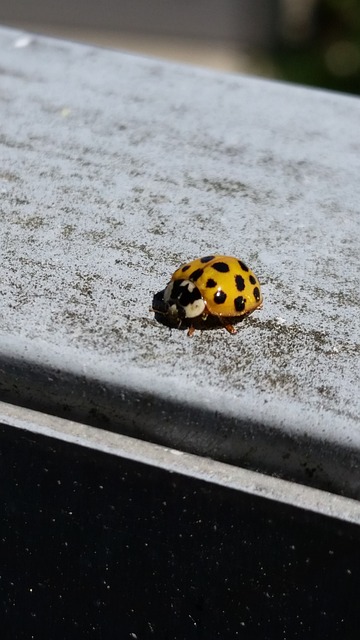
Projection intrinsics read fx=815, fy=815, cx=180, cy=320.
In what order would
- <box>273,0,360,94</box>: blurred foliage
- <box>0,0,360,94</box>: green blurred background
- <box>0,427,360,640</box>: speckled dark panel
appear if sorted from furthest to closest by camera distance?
<box>0,0,360,94</box>: green blurred background → <box>273,0,360,94</box>: blurred foliage → <box>0,427,360,640</box>: speckled dark panel

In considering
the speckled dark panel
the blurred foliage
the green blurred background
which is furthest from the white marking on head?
the green blurred background

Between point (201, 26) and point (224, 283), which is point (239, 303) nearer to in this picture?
point (224, 283)

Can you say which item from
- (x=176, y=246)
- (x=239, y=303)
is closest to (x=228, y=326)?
(x=239, y=303)

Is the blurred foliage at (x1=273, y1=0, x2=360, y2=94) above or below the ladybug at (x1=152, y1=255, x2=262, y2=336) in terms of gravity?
below

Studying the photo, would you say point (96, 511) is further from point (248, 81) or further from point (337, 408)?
point (248, 81)

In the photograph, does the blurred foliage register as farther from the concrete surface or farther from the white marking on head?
the white marking on head

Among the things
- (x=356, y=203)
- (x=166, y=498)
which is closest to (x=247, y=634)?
(x=166, y=498)
